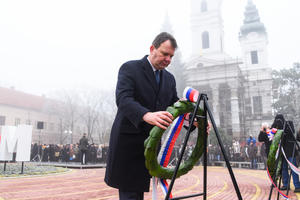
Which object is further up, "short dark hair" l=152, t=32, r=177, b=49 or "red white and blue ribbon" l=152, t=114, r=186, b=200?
"short dark hair" l=152, t=32, r=177, b=49

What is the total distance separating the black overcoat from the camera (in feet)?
7.21

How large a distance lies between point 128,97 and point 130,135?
13.2 inches

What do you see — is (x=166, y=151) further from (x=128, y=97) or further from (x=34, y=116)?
(x=34, y=116)

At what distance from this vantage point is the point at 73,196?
5.69 metres

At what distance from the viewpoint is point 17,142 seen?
1026cm

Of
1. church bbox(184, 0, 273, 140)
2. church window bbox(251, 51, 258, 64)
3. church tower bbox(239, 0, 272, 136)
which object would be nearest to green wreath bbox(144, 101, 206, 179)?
church bbox(184, 0, 273, 140)

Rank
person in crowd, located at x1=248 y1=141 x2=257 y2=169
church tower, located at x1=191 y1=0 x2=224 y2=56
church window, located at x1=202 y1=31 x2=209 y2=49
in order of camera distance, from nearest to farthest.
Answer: person in crowd, located at x1=248 y1=141 x2=257 y2=169, church tower, located at x1=191 y1=0 x2=224 y2=56, church window, located at x1=202 y1=31 x2=209 y2=49

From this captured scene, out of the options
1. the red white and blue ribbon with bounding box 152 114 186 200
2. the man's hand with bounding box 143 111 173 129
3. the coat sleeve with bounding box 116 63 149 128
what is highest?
the coat sleeve with bounding box 116 63 149 128

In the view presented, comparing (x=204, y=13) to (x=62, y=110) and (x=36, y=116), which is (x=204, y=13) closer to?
(x=62, y=110)

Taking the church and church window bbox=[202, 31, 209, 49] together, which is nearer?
the church

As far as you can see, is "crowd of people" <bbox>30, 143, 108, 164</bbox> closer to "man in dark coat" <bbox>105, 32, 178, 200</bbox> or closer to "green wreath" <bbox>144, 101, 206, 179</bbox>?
"man in dark coat" <bbox>105, 32, 178, 200</bbox>

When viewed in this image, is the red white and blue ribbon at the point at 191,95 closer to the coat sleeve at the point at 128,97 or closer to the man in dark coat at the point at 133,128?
the man in dark coat at the point at 133,128

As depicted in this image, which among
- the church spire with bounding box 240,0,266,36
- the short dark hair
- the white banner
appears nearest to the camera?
the short dark hair

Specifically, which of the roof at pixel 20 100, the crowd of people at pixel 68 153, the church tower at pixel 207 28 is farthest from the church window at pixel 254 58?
the crowd of people at pixel 68 153
